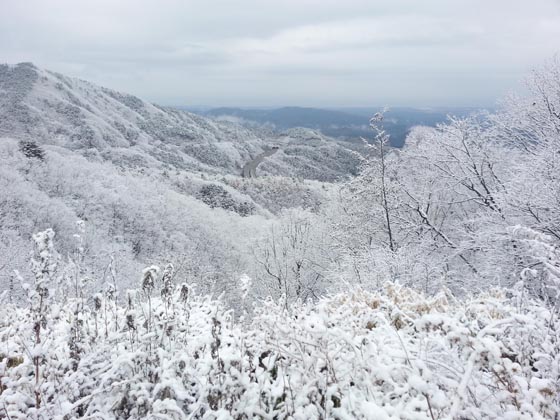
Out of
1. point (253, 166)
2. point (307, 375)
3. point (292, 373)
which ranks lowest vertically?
point (253, 166)

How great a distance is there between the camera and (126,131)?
9844cm

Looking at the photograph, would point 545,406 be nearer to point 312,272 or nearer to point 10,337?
point 10,337

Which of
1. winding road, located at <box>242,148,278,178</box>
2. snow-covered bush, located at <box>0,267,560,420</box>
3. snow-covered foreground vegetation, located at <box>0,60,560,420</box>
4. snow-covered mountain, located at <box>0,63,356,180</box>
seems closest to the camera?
snow-covered bush, located at <box>0,267,560,420</box>

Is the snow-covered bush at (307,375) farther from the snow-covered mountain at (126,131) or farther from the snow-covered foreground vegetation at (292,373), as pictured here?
the snow-covered mountain at (126,131)

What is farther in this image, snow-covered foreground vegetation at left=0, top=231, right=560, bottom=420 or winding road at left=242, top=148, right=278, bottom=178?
winding road at left=242, top=148, right=278, bottom=178

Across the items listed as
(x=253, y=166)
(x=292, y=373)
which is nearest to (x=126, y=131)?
(x=253, y=166)

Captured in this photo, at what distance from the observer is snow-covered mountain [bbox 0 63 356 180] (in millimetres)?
77000

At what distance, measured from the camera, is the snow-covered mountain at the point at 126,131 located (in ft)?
253

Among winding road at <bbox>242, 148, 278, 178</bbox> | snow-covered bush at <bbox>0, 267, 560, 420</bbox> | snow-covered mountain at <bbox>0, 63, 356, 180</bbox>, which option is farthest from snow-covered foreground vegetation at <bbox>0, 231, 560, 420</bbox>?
winding road at <bbox>242, 148, 278, 178</bbox>

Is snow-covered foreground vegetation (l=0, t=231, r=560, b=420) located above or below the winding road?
above

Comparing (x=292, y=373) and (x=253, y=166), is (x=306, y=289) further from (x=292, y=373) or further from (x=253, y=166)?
(x=253, y=166)

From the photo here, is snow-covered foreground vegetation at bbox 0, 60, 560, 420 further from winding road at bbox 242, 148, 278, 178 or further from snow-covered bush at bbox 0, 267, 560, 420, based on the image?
winding road at bbox 242, 148, 278, 178

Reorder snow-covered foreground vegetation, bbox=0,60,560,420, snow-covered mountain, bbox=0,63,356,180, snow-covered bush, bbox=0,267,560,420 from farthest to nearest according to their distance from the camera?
snow-covered mountain, bbox=0,63,356,180 < snow-covered foreground vegetation, bbox=0,60,560,420 < snow-covered bush, bbox=0,267,560,420

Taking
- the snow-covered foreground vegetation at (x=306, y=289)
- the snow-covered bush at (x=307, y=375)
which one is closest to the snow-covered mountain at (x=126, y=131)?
the snow-covered foreground vegetation at (x=306, y=289)
